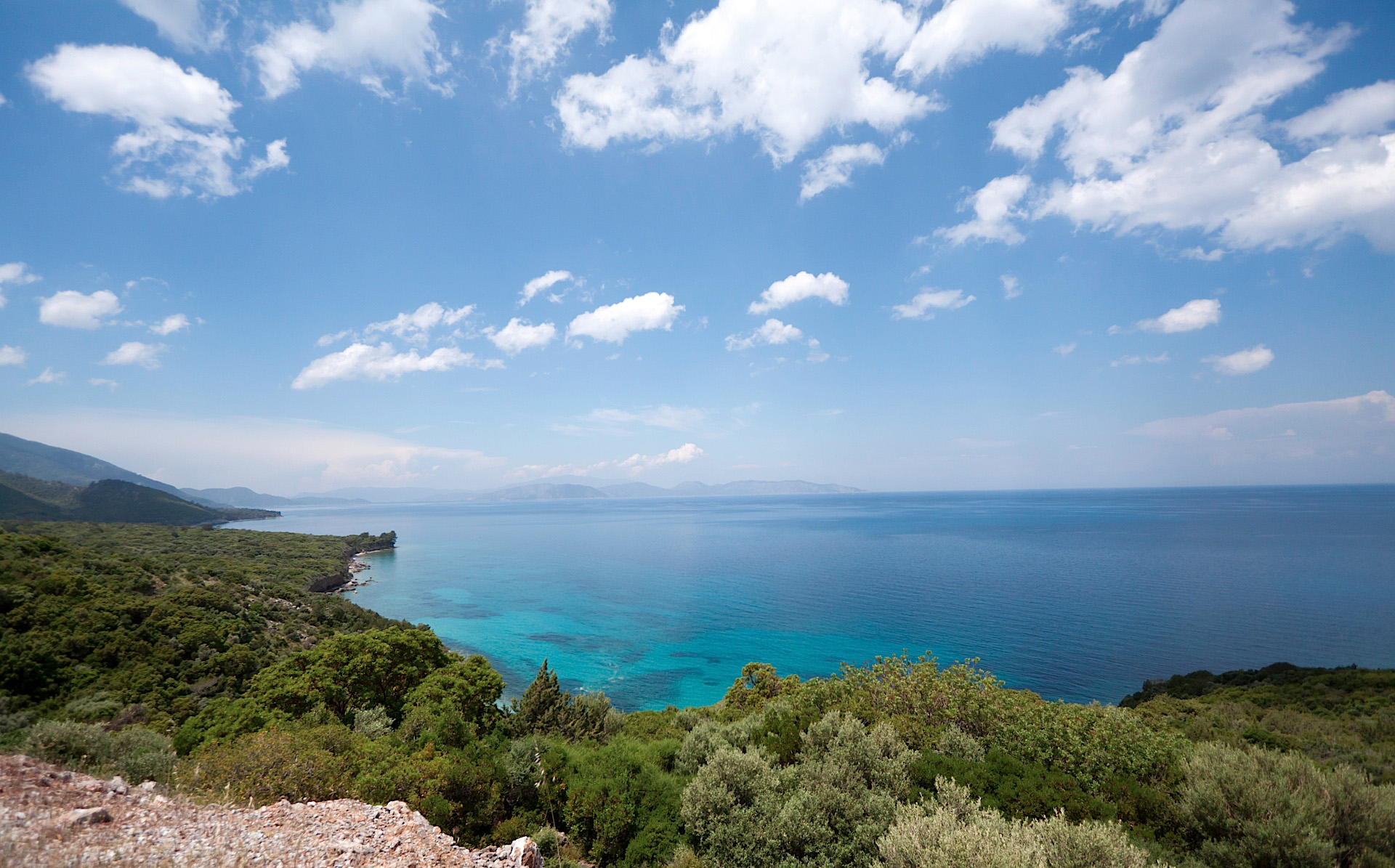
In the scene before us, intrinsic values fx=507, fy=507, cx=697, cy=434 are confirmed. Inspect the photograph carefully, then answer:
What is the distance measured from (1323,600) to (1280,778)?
83.9 metres

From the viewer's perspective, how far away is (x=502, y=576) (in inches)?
3807

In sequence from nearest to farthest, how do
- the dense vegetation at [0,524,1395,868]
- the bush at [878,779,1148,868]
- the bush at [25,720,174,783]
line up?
the bush at [878,779,1148,868] < the dense vegetation at [0,524,1395,868] < the bush at [25,720,174,783]

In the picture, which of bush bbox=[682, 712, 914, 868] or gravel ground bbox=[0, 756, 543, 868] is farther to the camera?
bush bbox=[682, 712, 914, 868]

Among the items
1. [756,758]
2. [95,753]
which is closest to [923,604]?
[756,758]

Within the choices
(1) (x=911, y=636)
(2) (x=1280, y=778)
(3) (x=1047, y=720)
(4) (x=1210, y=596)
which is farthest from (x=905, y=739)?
(4) (x=1210, y=596)

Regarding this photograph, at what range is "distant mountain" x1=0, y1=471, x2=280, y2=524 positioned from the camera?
13188cm

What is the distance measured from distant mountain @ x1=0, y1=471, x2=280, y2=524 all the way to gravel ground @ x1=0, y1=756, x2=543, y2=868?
183289 millimetres

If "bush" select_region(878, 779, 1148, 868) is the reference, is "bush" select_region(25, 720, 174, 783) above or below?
below

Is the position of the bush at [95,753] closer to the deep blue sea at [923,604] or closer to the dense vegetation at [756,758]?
the dense vegetation at [756,758]

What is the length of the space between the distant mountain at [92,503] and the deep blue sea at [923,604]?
90244 millimetres

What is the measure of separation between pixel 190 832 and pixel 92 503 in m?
227

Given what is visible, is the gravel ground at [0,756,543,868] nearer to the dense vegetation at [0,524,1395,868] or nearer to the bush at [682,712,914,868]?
the dense vegetation at [0,524,1395,868]

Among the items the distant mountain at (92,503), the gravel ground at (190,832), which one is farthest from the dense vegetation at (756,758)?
the distant mountain at (92,503)

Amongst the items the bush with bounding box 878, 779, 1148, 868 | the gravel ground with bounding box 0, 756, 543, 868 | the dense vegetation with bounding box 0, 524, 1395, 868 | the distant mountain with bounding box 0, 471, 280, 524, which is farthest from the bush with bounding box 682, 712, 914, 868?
the distant mountain with bounding box 0, 471, 280, 524
